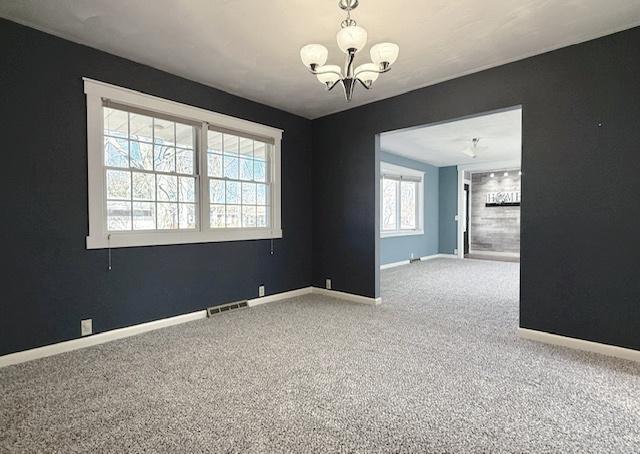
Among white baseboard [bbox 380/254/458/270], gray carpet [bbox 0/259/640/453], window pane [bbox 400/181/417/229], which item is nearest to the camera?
gray carpet [bbox 0/259/640/453]

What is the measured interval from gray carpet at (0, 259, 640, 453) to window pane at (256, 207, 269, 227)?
146 centimetres

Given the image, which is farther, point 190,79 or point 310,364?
point 190,79

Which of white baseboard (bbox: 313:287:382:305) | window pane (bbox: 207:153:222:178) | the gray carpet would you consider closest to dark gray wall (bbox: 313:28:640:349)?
the gray carpet

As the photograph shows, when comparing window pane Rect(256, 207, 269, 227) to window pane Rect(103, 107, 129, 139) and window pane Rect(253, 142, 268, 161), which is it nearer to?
window pane Rect(253, 142, 268, 161)

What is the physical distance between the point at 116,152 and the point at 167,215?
0.77m

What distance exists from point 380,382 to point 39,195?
3.09 meters

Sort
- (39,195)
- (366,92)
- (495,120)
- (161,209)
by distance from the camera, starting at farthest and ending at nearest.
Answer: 1. (495,120)
2. (366,92)
3. (161,209)
4. (39,195)

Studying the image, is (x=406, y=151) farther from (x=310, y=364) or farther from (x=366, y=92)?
(x=310, y=364)

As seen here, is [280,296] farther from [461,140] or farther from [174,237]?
[461,140]

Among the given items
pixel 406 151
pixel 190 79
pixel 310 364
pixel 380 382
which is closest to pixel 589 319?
pixel 380 382

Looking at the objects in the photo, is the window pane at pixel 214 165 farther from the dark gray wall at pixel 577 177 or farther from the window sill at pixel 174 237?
the dark gray wall at pixel 577 177

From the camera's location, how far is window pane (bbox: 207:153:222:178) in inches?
150

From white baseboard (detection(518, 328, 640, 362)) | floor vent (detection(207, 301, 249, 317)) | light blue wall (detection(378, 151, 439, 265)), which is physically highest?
light blue wall (detection(378, 151, 439, 265))

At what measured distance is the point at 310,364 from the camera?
8.38 feet
